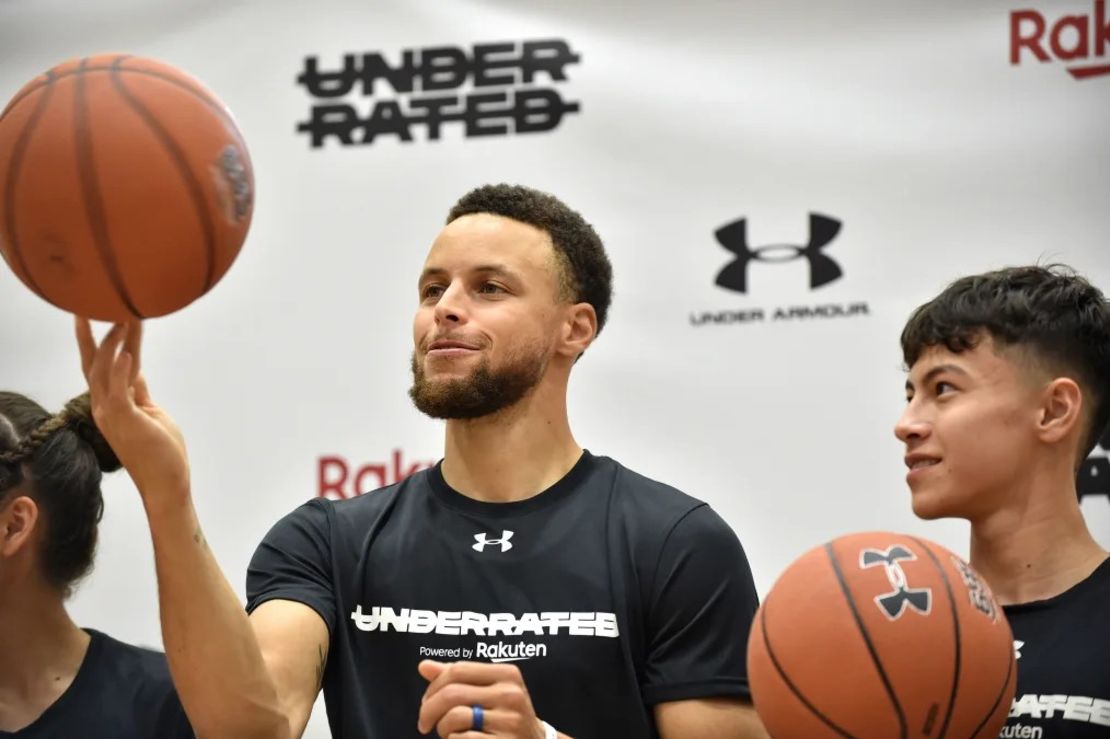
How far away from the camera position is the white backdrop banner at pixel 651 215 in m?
3.74

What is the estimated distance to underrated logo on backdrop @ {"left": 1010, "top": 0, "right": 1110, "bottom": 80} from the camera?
3746 millimetres

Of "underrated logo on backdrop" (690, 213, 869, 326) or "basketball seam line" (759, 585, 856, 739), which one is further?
"underrated logo on backdrop" (690, 213, 869, 326)

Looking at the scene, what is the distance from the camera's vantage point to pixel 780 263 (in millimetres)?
3814

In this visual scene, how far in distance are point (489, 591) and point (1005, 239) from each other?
1.71m

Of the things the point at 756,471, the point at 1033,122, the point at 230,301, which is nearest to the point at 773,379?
the point at 756,471

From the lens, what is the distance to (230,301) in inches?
162

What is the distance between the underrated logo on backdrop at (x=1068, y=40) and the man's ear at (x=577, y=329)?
1.42m

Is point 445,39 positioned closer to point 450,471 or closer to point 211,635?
point 450,471

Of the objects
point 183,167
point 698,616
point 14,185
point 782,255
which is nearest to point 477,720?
point 698,616

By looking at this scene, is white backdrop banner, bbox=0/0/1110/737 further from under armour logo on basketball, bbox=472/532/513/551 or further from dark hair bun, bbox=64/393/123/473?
under armour logo on basketball, bbox=472/532/513/551

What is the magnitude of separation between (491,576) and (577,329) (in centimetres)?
58

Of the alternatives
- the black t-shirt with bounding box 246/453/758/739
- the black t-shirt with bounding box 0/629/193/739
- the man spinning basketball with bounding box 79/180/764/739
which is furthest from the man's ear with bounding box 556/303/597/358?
the black t-shirt with bounding box 0/629/193/739

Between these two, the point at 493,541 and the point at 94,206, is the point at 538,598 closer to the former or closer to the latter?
the point at 493,541

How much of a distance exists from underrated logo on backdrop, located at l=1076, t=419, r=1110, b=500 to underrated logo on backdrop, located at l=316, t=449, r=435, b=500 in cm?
157
